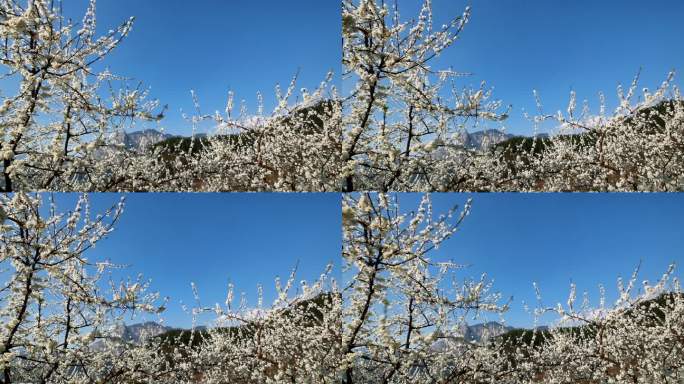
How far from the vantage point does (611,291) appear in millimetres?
3393

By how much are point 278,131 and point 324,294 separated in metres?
0.88

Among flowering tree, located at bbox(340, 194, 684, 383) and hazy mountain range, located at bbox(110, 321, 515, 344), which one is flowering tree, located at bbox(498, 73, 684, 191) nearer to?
flowering tree, located at bbox(340, 194, 684, 383)

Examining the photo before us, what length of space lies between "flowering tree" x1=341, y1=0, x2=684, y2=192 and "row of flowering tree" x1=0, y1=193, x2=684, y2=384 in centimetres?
21

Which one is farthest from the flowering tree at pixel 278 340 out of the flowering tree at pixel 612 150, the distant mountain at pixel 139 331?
the flowering tree at pixel 612 150

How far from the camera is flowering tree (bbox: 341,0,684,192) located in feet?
9.17

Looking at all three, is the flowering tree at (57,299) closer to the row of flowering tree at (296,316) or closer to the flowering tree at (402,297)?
the row of flowering tree at (296,316)

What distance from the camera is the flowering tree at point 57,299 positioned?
2.88 meters

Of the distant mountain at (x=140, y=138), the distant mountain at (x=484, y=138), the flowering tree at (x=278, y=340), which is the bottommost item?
the flowering tree at (x=278, y=340)

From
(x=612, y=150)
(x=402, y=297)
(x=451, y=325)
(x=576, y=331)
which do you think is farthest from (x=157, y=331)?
(x=612, y=150)

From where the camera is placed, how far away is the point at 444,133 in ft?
9.57

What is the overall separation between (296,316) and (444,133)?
129cm

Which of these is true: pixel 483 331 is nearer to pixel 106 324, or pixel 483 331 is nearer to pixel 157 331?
pixel 157 331

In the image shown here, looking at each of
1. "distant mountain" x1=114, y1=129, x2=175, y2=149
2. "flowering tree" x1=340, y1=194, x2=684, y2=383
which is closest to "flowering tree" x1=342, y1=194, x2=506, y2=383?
"flowering tree" x1=340, y1=194, x2=684, y2=383

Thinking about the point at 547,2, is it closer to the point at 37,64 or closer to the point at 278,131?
the point at 278,131
